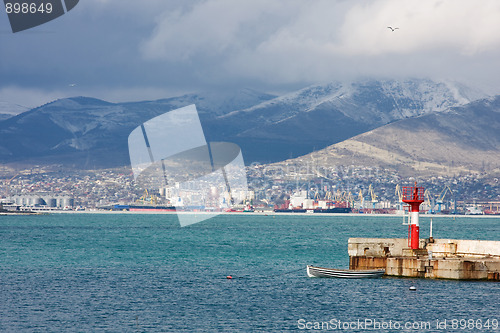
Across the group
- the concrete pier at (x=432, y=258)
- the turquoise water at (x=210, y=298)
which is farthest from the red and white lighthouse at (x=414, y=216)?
the turquoise water at (x=210, y=298)

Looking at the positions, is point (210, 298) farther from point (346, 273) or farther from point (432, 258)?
point (432, 258)

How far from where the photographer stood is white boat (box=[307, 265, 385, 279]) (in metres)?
46.2

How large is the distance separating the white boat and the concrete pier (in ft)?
2.27

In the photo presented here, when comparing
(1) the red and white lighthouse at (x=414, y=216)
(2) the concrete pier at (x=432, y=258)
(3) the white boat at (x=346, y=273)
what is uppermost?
(1) the red and white lighthouse at (x=414, y=216)

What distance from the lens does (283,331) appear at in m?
33.2

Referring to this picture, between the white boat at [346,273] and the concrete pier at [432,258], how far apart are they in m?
0.69

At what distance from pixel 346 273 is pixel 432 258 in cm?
522

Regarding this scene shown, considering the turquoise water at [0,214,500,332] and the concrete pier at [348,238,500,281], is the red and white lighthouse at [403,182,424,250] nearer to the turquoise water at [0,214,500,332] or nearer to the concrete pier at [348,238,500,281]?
the concrete pier at [348,238,500,281]

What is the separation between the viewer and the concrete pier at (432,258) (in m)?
43.7

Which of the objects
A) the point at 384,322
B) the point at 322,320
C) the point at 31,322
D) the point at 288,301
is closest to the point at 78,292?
the point at 31,322

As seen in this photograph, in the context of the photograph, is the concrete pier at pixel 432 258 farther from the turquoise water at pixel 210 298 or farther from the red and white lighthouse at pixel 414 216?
the turquoise water at pixel 210 298

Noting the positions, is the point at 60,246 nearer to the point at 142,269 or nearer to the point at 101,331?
the point at 142,269

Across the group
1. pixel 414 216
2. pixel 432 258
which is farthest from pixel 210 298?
pixel 432 258

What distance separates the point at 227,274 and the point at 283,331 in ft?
67.7
